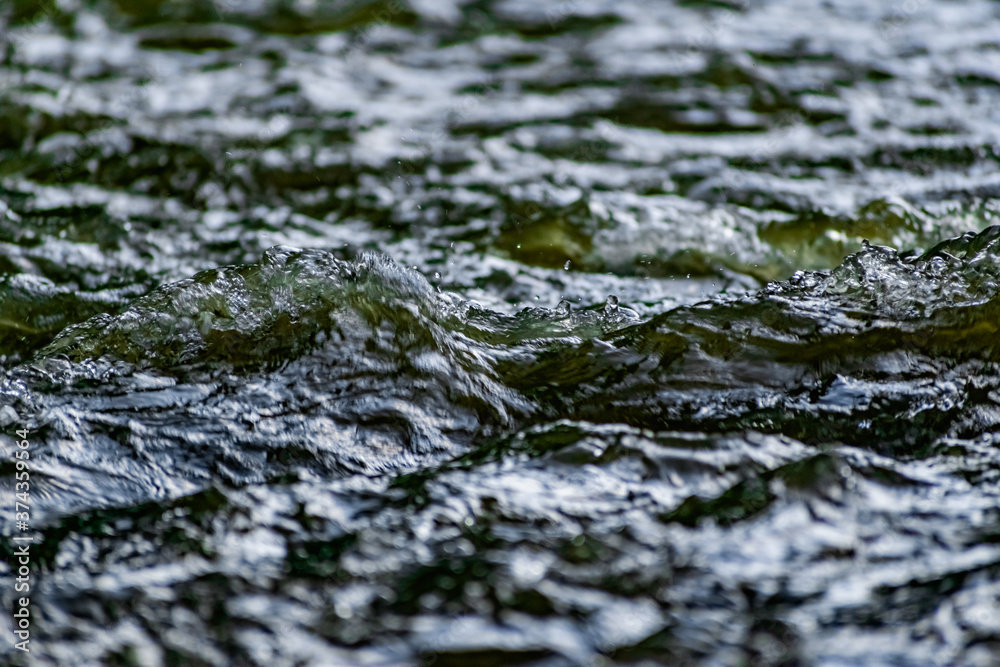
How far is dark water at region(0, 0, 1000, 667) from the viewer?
4.46 ft

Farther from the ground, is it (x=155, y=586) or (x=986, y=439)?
(x=986, y=439)

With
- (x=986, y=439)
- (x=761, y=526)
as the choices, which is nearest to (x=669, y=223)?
(x=986, y=439)

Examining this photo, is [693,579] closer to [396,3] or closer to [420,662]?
[420,662]

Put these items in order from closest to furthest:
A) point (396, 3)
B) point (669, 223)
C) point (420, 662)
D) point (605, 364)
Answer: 1. point (420, 662)
2. point (605, 364)
3. point (669, 223)
4. point (396, 3)

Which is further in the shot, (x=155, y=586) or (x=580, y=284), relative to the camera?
(x=580, y=284)

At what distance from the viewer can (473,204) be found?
10.5 ft

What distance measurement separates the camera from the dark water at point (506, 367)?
136cm

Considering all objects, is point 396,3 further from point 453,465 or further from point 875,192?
point 453,465

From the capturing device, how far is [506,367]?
6.54 ft

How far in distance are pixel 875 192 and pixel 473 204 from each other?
4.54ft

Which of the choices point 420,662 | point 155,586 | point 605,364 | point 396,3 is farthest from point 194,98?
point 420,662

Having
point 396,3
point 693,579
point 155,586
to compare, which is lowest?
point 155,586

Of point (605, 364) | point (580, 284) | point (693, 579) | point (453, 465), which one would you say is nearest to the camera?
point (693, 579)

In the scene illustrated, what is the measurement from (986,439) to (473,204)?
188cm
